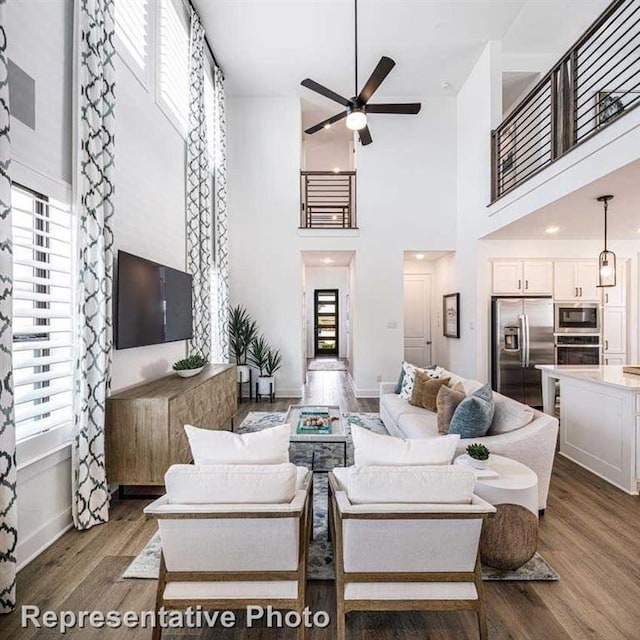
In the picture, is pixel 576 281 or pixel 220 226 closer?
pixel 576 281

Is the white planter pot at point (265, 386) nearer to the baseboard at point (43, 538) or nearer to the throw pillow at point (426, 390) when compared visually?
the throw pillow at point (426, 390)

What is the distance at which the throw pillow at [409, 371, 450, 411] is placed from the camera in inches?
158

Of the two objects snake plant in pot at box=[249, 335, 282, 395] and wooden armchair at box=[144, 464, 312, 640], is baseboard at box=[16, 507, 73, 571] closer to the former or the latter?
wooden armchair at box=[144, 464, 312, 640]

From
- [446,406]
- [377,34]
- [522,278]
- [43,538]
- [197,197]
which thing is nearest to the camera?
[43,538]

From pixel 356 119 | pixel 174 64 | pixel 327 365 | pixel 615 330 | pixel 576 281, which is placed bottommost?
pixel 327 365

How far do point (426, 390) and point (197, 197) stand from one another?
12.4 feet

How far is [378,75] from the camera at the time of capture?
3902 mm

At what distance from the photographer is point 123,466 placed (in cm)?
300

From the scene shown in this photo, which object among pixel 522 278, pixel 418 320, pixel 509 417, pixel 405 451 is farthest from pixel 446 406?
pixel 418 320

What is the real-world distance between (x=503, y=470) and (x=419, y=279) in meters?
6.65

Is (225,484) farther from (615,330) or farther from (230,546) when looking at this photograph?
(615,330)

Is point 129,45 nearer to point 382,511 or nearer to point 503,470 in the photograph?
point 382,511

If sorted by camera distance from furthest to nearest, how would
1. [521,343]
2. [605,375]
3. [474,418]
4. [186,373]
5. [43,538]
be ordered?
[521,343] < [186,373] < [605,375] < [474,418] < [43,538]

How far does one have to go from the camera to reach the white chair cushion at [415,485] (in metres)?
1.64
